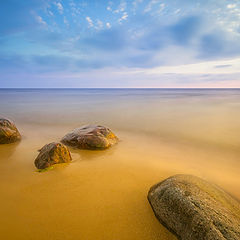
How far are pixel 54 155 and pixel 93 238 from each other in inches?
105

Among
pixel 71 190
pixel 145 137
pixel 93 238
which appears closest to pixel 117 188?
pixel 71 190

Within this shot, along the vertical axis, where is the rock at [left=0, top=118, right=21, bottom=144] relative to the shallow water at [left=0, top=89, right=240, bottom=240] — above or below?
above

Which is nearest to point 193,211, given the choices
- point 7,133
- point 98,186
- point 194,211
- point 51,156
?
point 194,211

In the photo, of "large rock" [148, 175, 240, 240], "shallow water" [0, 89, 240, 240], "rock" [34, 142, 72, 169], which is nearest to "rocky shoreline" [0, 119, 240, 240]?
"large rock" [148, 175, 240, 240]

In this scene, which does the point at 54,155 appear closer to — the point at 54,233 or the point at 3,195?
the point at 3,195

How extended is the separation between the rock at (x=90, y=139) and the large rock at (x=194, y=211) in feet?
11.2

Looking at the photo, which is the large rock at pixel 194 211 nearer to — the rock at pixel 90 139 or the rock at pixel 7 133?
the rock at pixel 90 139

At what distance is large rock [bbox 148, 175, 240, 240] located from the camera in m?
2.29

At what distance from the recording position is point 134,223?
292 centimetres

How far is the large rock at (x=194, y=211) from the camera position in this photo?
229cm

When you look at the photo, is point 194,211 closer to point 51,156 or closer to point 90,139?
point 51,156

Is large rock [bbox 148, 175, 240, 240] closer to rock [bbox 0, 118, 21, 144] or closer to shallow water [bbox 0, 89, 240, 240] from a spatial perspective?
shallow water [bbox 0, 89, 240, 240]

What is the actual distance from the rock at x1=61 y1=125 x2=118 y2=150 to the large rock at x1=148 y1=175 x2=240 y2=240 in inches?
135

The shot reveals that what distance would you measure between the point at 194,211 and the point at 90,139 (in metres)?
4.50
